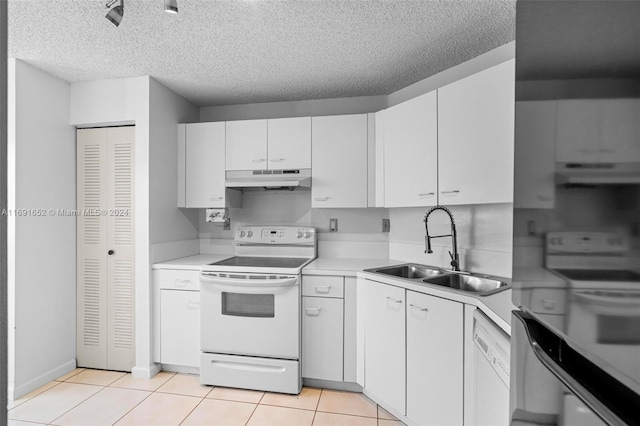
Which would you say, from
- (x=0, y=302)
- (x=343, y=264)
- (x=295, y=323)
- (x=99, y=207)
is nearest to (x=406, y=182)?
(x=343, y=264)

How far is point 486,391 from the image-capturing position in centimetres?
135

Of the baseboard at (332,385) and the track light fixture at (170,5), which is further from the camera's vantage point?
the baseboard at (332,385)

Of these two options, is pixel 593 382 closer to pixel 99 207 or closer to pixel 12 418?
pixel 12 418

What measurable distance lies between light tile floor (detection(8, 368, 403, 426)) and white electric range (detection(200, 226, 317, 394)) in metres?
0.12

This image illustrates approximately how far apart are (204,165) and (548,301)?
2.96 meters

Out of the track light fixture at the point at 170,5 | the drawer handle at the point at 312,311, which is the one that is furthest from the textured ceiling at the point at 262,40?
the drawer handle at the point at 312,311

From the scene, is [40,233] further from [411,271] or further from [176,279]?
[411,271]

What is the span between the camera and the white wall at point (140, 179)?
2.67 metres

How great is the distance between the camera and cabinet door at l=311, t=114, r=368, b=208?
2.75 metres

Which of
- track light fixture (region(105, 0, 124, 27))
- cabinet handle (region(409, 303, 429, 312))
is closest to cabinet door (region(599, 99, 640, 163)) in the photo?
cabinet handle (region(409, 303, 429, 312))

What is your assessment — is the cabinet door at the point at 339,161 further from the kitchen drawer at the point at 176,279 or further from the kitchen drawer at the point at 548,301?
the kitchen drawer at the point at 548,301

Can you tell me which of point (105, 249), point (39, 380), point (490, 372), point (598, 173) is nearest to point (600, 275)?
point (598, 173)

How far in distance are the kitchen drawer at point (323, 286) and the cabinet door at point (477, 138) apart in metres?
0.94

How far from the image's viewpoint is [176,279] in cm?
269
